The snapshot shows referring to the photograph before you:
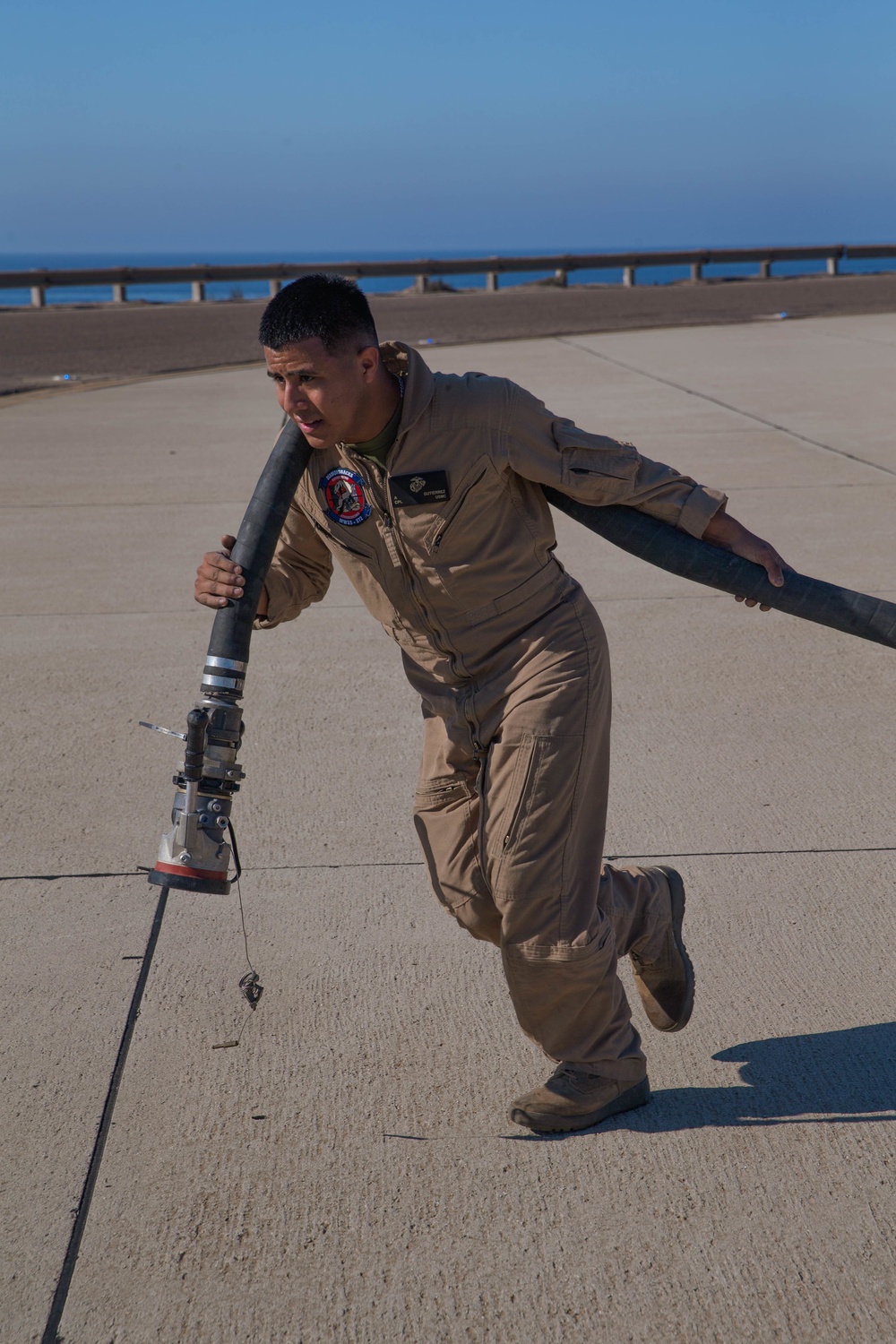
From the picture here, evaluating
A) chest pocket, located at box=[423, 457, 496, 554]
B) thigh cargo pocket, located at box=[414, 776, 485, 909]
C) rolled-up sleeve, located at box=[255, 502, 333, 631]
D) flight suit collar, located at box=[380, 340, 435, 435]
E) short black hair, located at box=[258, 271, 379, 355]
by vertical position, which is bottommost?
thigh cargo pocket, located at box=[414, 776, 485, 909]

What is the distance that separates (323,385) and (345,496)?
25cm

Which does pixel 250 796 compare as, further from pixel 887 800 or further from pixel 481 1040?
pixel 887 800

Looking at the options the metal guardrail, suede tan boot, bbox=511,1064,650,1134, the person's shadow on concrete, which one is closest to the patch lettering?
suede tan boot, bbox=511,1064,650,1134

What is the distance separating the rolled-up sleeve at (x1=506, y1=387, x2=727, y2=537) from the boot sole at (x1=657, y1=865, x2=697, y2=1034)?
798 millimetres

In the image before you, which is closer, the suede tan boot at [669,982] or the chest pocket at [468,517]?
the chest pocket at [468,517]

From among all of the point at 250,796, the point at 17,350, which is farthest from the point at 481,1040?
the point at 17,350

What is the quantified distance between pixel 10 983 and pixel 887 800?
8.21 feet

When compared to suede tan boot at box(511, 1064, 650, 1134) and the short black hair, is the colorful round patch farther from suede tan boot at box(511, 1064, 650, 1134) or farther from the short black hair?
suede tan boot at box(511, 1064, 650, 1134)

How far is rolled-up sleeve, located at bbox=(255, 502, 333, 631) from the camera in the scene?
2.85 metres

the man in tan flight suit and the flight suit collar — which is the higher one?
the flight suit collar

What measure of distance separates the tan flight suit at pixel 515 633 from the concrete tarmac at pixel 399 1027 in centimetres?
31

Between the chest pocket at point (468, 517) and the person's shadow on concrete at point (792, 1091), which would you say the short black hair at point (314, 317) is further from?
the person's shadow on concrete at point (792, 1091)

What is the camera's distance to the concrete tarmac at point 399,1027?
86.0 inches

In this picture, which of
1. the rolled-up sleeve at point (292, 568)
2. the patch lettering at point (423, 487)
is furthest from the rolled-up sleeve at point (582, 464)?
the rolled-up sleeve at point (292, 568)
